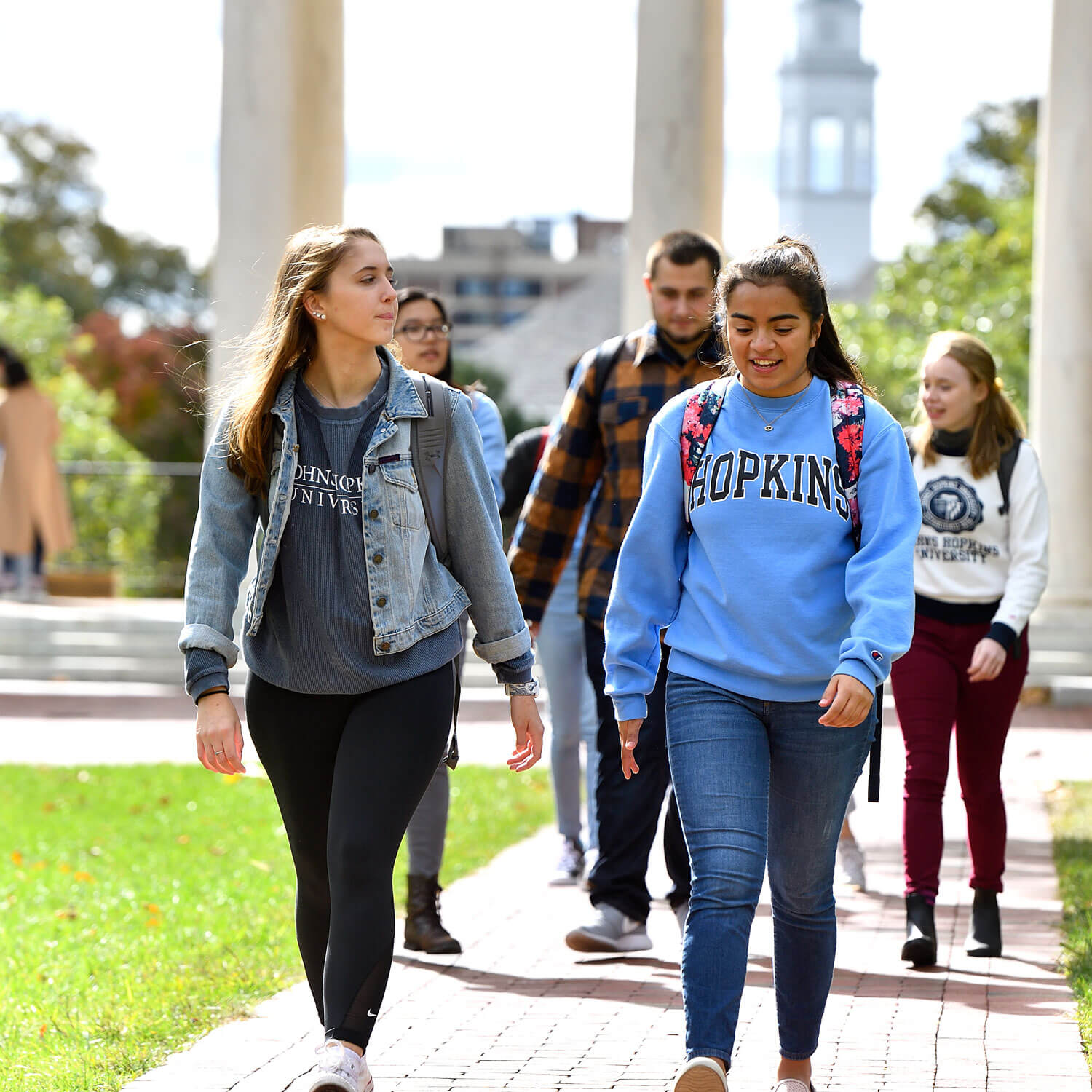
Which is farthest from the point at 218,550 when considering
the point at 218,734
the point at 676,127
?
the point at 676,127

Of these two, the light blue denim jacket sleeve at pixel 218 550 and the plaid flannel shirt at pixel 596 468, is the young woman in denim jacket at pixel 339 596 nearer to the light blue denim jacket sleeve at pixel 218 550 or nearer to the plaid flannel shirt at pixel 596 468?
the light blue denim jacket sleeve at pixel 218 550

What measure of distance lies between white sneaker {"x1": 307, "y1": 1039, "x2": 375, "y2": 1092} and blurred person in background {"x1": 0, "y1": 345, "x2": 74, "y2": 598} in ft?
49.7

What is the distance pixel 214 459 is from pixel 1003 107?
171ft

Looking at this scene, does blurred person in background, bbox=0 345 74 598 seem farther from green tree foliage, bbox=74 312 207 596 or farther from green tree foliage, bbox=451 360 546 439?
green tree foliage, bbox=451 360 546 439

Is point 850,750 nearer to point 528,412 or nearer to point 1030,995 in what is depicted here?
point 1030,995

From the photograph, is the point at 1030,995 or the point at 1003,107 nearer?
the point at 1030,995

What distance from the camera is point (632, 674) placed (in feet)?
12.4

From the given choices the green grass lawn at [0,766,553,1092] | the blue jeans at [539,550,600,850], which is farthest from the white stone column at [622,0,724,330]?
the blue jeans at [539,550,600,850]

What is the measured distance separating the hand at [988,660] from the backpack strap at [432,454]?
2.14 meters

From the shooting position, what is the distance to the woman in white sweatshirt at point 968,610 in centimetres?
546

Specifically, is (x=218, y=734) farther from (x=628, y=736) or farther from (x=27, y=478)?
(x=27, y=478)

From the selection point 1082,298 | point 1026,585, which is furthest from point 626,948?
point 1082,298

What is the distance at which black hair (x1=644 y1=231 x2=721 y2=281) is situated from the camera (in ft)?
18.2

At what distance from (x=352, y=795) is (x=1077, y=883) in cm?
402
